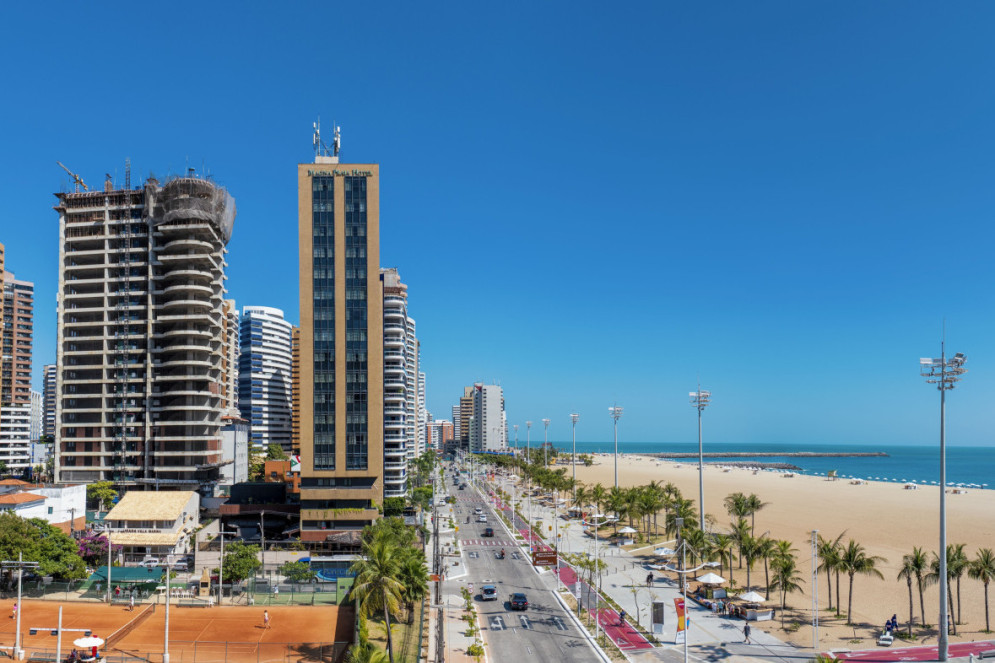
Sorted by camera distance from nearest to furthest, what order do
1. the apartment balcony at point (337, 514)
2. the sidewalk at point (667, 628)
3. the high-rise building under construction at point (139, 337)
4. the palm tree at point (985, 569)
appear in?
the sidewalk at point (667, 628) < the palm tree at point (985, 569) < the apartment balcony at point (337, 514) < the high-rise building under construction at point (139, 337)

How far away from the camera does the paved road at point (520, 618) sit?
48.4 meters

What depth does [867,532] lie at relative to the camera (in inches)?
3971

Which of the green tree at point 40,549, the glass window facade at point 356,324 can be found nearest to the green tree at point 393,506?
the glass window facade at point 356,324

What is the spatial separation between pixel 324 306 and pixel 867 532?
87.3m

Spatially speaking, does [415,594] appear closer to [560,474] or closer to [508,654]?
[508,654]

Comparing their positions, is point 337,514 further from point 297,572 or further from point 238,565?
point 238,565

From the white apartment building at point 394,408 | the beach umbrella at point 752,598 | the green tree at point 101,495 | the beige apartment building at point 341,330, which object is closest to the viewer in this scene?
the beach umbrella at point 752,598

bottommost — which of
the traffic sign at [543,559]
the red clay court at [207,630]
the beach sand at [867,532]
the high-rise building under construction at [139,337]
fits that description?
the beach sand at [867,532]

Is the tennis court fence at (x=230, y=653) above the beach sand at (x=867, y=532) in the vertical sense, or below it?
above

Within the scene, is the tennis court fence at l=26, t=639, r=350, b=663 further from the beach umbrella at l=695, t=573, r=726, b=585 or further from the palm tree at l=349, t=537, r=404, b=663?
the beach umbrella at l=695, t=573, r=726, b=585

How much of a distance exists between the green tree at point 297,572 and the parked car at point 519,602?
19.9 meters

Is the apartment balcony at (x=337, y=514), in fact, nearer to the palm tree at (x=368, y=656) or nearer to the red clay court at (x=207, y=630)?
the red clay court at (x=207, y=630)

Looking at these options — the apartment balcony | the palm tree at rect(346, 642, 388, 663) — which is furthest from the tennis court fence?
the apartment balcony

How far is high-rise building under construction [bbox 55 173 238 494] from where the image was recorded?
109 m
